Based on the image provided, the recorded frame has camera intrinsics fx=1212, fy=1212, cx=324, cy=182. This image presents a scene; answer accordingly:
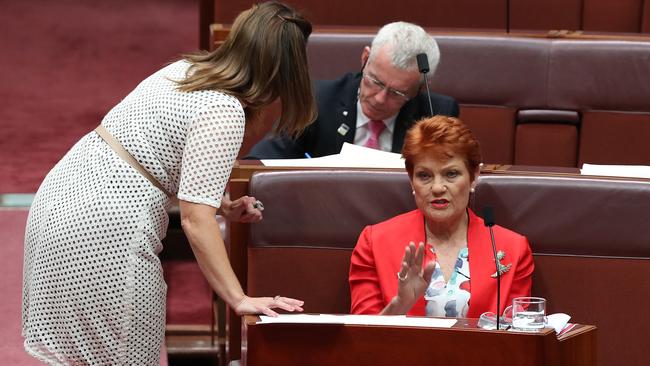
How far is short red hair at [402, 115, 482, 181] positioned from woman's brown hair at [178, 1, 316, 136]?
17 centimetres

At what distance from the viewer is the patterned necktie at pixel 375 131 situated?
1.80 metres

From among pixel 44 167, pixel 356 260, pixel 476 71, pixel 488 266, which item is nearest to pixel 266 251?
pixel 356 260

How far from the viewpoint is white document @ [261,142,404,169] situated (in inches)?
60.4

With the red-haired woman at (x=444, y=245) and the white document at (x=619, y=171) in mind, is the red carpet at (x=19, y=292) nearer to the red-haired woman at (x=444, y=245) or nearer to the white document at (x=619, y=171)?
the red-haired woman at (x=444, y=245)

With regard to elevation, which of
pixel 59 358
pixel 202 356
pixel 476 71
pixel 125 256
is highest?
pixel 476 71

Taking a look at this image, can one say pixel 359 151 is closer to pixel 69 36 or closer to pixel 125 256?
pixel 125 256

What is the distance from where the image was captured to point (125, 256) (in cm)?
122

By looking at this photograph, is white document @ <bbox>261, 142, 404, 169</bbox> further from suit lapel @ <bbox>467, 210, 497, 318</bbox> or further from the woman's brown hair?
the woman's brown hair

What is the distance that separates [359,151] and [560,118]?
587mm

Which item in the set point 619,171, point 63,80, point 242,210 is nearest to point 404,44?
point 619,171

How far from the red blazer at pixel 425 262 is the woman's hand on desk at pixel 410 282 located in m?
0.07

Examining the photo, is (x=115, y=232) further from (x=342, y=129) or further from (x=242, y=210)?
(x=342, y=129)

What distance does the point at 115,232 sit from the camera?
3.99 ft

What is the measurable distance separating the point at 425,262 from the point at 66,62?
2219 millimetres
